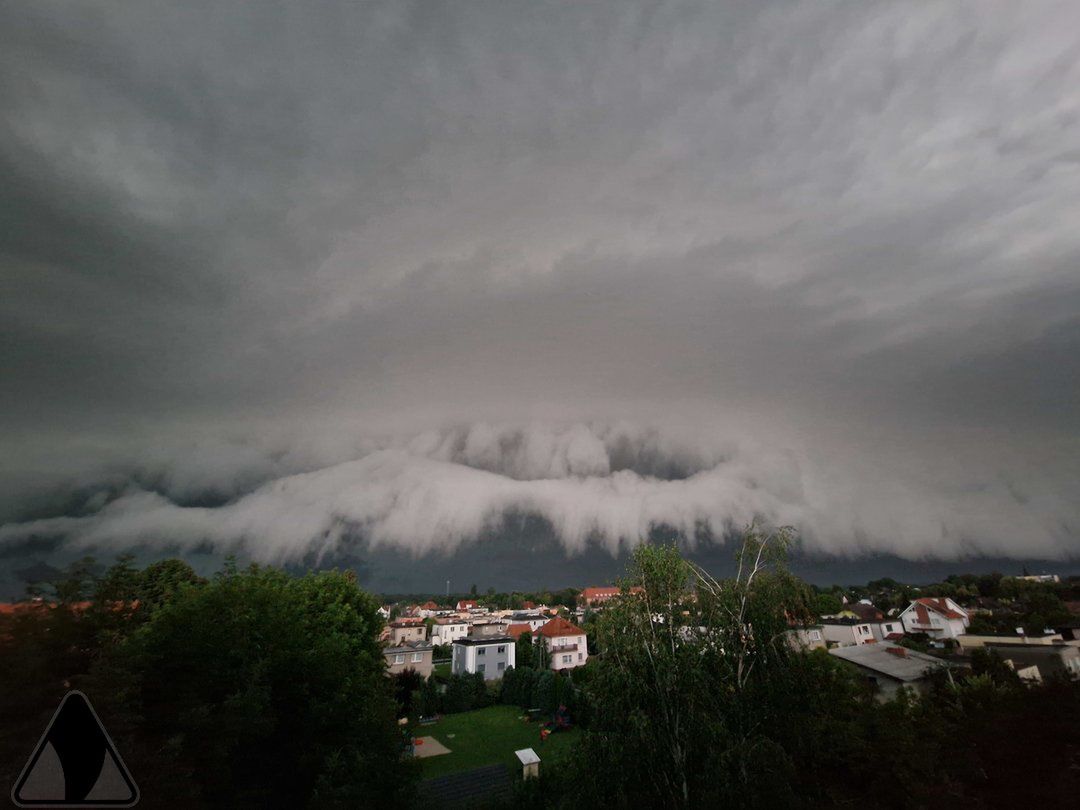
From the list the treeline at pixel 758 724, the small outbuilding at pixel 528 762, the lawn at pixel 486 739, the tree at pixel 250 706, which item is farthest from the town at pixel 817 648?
the tree at pixel 250 706

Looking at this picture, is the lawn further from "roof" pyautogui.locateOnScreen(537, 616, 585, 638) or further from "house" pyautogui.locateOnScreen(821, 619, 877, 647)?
"house" pyautogui.locateOnScreen(821, 619, 877, 647)

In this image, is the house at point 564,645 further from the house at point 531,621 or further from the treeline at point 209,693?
the treeline at point 209,693

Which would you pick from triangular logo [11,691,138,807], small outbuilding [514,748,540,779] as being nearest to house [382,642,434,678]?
small outbuilding [514,748,540,779]

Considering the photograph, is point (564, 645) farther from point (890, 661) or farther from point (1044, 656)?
point (1044, 656)

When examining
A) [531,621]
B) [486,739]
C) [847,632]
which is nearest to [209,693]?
[486,739]

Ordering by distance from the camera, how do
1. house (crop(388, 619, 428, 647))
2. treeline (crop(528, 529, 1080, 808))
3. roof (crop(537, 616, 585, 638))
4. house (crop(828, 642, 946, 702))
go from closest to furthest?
treeline (crop(528, 529, 1080, 808)) < house (crop(828, 642, 946, 702)) < roof (crop(537, 616, 585, 638)) < house (crop(388, 619, 428, 647))

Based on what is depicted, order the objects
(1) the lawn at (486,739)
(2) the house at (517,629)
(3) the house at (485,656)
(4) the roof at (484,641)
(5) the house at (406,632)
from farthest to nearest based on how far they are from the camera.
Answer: (5) the house at (406,632)
(2) the house at (517,629)
(4) the roof at (484,641)
(3) the house at (485,656)
(1) the lawn at (486,739)
